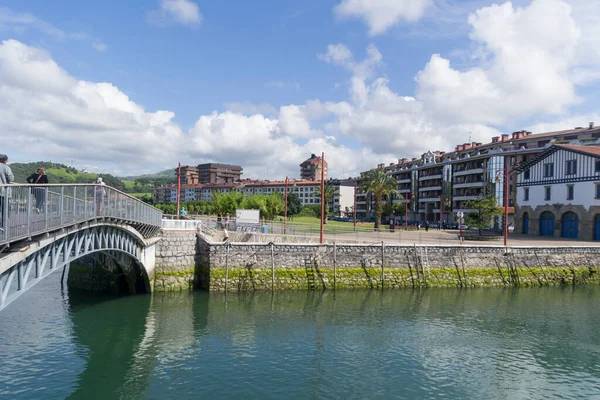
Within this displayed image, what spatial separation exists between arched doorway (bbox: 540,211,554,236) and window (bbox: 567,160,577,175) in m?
5.87

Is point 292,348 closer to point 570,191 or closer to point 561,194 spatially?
point 570,191

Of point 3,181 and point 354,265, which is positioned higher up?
point 3,181

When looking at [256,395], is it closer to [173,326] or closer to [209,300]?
[173,326]

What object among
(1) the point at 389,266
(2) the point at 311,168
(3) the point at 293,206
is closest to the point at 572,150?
(1) the point at 389,266

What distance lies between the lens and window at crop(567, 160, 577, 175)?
50875 mm

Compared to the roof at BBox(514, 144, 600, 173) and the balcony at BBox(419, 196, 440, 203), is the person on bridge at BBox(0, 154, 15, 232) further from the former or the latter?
the balcony at BBox(419, 196, 440, 203)

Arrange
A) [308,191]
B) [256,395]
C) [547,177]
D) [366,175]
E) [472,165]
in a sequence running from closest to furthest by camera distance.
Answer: [256,395] → [547,177] → [366,175] → [472,165] → [308,191]

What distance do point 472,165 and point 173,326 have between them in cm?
8146

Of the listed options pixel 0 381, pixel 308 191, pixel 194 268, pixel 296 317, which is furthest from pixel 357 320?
pixel 308 191

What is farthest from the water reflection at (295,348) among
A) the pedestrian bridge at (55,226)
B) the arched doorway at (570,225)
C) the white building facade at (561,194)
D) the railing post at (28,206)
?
the arched doorway at (570,225)

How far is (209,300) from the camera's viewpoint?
92.9 feet

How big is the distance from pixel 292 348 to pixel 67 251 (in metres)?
10.5

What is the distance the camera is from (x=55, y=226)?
12.9 meters

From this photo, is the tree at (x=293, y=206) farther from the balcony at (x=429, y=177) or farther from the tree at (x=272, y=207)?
the balcony at (x=429, y=177)
